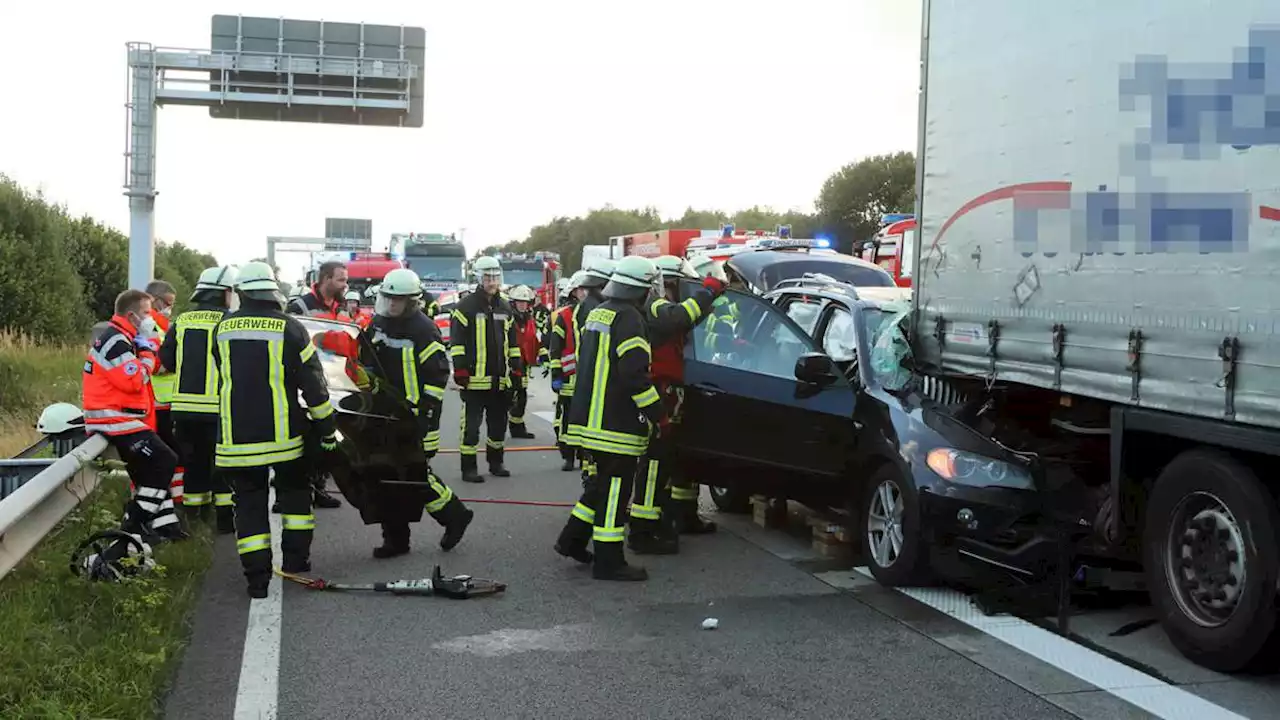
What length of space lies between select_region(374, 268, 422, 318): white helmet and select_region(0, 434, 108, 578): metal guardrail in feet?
6.24

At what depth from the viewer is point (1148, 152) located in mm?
5113

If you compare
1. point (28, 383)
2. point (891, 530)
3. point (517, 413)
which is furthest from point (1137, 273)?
point (28, 383)

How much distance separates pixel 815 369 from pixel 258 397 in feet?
10.1

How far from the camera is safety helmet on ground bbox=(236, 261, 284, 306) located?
6.12 metres

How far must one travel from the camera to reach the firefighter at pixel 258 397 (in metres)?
6.10

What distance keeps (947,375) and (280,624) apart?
3.93 m

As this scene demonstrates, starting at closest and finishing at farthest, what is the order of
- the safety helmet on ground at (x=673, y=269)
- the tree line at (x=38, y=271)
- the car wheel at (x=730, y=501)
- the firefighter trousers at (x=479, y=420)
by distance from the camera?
1. the safety helmet on ground at (x=673, y=269)
2. the car wheel at (x=730, y=501)
3. the firefighter trousers at (x=479, y=420)
4. the tree line at (x=38, y=271)

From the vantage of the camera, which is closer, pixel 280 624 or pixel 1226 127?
pixel 1226 127

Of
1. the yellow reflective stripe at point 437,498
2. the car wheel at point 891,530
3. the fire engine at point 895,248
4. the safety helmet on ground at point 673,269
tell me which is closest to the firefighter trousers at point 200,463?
the yellow reflective stripe at point 437,498

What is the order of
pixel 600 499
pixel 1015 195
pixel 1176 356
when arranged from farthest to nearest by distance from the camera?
pixel 600 499
pixel 1015 195
pixel 1176 356

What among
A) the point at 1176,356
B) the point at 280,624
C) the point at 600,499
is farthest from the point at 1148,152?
the point at 280,624

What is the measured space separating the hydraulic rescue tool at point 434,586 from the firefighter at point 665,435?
4.35 ft

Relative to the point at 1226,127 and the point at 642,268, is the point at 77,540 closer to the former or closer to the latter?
the point at 642,268

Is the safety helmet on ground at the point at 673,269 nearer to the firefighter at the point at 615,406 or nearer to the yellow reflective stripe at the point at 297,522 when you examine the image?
the firefighter at the point at 615,406
